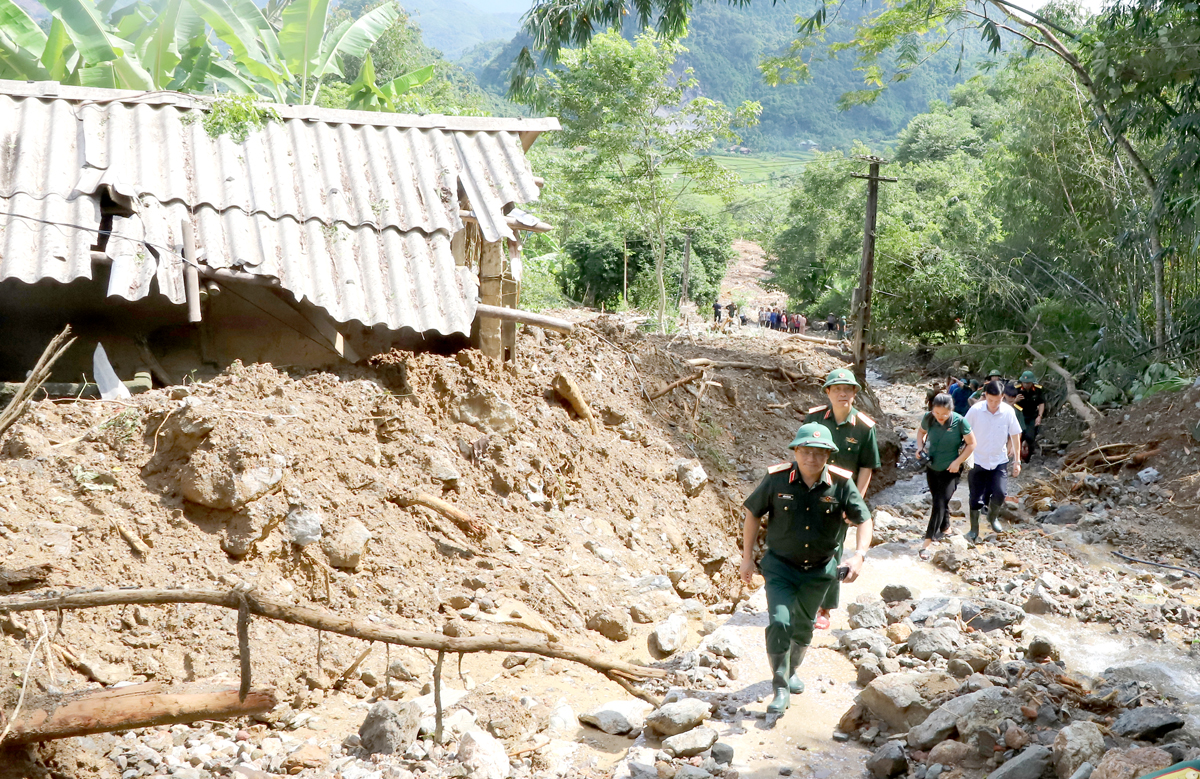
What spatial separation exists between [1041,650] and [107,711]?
5.35 metres

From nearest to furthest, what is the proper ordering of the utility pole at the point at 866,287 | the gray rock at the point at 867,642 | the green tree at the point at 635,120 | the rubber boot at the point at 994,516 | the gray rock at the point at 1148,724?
the gray rock at the point at 1148,724
the gray rock at the point at 867,642
the rubber boot at the point at 994,516
the utility pole at the point at 866,287
the green tree at the point at 635,120

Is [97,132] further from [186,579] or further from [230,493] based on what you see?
[186,579]

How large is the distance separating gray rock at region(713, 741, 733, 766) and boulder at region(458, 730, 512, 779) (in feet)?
3.46

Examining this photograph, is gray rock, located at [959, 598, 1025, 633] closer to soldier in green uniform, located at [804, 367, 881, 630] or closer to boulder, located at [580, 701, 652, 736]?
soldier in green uniform, located at [804, 367, 881, 630]

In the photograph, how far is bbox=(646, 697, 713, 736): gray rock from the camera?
4762mm

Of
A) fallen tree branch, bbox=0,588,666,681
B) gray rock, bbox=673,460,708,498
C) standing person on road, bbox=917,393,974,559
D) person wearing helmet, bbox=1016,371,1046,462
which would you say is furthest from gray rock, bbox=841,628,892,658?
person wearing helmet, bbox=1016,371,1046,462

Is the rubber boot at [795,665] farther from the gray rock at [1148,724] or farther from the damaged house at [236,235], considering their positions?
the damaged house at [236,235]

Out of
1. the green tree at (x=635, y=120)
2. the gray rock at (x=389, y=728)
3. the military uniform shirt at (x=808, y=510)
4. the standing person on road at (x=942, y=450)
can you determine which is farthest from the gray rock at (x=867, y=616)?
the green tree at (x=635, y=120)

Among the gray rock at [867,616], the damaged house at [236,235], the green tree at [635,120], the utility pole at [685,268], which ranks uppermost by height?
the green tree at [635,120]

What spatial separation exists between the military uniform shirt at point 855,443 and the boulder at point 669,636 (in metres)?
1.63

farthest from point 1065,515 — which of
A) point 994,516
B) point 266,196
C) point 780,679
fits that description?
point 266,196

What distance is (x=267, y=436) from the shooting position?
592cm

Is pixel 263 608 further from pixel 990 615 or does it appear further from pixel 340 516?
pixel 990 615

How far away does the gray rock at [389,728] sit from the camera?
173 inches
